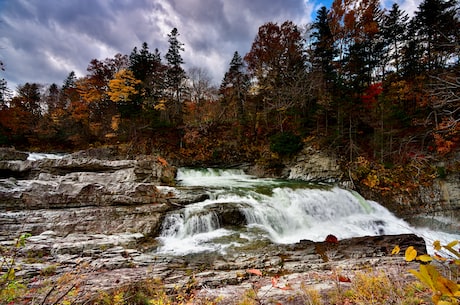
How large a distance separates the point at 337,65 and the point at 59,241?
892 inches

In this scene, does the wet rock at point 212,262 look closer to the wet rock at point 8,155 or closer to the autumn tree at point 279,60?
the wet rock at point 8,155

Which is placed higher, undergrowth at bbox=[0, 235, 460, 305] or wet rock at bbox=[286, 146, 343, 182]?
wet rock at bbox=[286, 146, 343, 182]

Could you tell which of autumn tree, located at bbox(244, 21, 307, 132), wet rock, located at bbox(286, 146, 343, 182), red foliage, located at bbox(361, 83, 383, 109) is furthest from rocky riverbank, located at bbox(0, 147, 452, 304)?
autumn tree, located at bbox(244, 21, 307, 132)

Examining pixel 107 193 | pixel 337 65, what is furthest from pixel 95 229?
pixel 337 65

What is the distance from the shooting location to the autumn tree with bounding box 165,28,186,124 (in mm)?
23203

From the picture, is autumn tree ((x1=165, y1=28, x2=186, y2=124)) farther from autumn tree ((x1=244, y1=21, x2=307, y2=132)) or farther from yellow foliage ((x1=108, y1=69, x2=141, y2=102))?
autumn tree ((x1=244, y1=21, x2=307, y2=132))

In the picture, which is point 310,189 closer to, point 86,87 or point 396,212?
point 396,212

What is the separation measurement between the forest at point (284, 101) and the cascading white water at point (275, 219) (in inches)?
202

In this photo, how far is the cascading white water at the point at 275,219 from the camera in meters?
7.41

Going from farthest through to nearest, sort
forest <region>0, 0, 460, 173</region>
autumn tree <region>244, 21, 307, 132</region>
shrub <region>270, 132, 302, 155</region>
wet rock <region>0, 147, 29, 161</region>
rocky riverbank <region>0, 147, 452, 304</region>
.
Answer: autumn tree <region>244, 21, 307, 132</region>
shrub <region>270, 132, 302, 155</region>
forest <region>0, 0, 460, 173</region>
wet rock <region>0, 147, 29, 161</region>
rocky riverbank <region>0, 147, 452, 304</region>

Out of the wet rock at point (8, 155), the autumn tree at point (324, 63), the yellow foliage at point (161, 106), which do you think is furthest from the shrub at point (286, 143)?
the wet rock at point (8, 155)

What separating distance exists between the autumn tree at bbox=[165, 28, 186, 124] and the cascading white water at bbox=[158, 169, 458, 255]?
15.1m

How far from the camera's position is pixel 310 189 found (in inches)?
464

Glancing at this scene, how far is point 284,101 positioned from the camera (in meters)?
18.0
